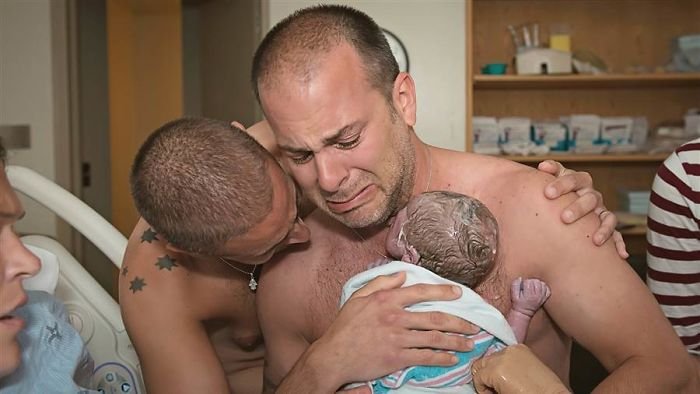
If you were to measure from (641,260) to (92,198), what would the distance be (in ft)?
11.0

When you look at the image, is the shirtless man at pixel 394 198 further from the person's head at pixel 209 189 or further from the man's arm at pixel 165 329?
the man's arm at pixel 165 329

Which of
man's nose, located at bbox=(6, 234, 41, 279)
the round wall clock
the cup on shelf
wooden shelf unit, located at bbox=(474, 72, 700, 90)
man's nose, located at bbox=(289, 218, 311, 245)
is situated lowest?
man's nose, located at bbox=(289, 218, 311, 245)

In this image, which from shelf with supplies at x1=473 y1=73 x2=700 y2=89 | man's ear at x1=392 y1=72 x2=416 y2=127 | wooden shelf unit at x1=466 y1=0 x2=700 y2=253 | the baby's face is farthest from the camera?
wooden shelf unit at x1=466 y1=0 x2=700 y2=253

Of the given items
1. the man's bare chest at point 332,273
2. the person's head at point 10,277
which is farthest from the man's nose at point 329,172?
the person's head at point 10,277

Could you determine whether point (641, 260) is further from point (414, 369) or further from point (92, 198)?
point (92, 198)

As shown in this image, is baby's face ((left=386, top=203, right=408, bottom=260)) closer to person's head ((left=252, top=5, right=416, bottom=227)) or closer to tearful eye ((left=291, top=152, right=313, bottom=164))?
person's head ((left=252, top=5, right=416, bottom=227))

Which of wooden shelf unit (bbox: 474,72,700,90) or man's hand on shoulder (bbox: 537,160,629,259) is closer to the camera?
man's hand on shoulder (bbox: 537,160,629,259)

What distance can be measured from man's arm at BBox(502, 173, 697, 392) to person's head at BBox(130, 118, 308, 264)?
530 millimetres

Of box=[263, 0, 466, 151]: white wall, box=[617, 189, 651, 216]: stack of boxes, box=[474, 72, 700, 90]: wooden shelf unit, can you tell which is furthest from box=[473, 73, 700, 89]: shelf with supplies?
box=[617, 189, 651, 216]: stack of boxes

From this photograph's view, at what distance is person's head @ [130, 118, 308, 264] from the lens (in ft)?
4.35

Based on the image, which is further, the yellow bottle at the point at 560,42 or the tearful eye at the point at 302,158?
the yellow bottle at the point at 560,42

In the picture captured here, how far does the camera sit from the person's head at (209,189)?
133cm

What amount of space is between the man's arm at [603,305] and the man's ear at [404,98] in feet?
1.08

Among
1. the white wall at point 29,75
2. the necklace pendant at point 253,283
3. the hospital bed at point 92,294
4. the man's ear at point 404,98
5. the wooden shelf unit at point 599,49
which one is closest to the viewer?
the man's ear at point 404,98
